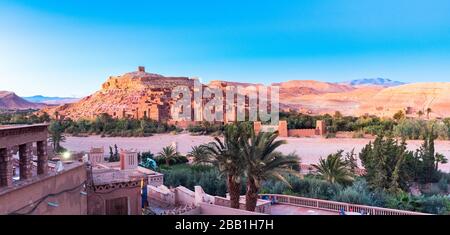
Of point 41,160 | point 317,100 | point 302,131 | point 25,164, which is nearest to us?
point 25,164

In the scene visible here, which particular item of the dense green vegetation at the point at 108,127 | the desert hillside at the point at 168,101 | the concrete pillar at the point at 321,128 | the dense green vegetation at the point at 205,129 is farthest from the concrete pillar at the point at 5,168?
the desert hillside at the point at 168,101

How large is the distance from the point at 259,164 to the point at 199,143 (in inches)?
1123

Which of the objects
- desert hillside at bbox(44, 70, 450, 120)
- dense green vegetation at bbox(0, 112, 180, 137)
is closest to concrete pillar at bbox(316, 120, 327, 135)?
dense green vegetation at bbox(0, 112, 180, 137)

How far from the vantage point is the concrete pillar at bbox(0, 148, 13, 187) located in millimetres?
5465

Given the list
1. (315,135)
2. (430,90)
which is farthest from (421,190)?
(430,90)

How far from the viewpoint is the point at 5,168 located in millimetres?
5465

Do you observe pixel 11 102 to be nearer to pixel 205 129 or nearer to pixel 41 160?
pixel 205 129

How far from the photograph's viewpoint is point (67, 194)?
22.4 feet

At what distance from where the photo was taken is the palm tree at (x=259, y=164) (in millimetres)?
9688

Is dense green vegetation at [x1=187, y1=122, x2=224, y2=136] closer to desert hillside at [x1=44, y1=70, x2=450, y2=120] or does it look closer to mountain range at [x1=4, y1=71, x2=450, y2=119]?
desert hillside at [x1=44, y1=70, x2=450, y2=120]

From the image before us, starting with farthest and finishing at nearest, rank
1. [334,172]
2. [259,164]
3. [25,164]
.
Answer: [334,172] < [259,164] < [25,164]

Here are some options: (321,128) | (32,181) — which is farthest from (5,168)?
(321,128)

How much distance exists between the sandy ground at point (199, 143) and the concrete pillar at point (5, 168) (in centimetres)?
2277
